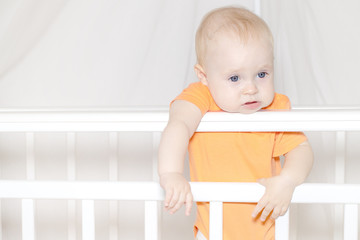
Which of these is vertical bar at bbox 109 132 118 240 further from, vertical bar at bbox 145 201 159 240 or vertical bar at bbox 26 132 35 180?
vertical bar at bbox 145 201 159 240

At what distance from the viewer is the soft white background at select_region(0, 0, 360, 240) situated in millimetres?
1206

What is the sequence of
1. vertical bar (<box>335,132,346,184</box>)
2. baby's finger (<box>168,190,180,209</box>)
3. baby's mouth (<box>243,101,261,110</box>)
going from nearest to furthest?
baby's finger (<box>168,190,180,209</box>) < baby's mouth (<box>243,101,261,110</box>) < vertical bar (<box>335,132,346,184</box>)

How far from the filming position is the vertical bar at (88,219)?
2.68 ft

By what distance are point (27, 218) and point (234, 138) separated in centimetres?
37

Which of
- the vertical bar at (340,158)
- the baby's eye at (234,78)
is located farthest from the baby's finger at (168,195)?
the vertical bar at (340,158)

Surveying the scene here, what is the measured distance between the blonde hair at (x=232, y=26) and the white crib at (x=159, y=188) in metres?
0.14

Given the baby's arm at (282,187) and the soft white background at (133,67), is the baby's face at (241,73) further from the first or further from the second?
the soft white background at (133,67)

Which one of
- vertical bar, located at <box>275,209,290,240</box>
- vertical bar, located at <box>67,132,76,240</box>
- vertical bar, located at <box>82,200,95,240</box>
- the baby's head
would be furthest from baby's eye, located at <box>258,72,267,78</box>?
vertical bar, located at <box>67,132,76,240</box>

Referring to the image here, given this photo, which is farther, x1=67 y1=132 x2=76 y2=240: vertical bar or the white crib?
x1=67 y1=132 x2=76 y2=240: vertical bar

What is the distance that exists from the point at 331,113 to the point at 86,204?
0.41 metres

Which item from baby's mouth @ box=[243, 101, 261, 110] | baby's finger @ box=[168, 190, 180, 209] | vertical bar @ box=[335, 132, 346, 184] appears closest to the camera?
baby's finger @ box=[168, 190, 180, 209]

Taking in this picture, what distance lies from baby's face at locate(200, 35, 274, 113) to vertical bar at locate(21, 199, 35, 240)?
35cm

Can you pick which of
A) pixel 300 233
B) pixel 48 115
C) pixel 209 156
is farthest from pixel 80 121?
pixel 300 233

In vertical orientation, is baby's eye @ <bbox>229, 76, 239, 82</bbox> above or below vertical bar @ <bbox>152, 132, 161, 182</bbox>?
above
